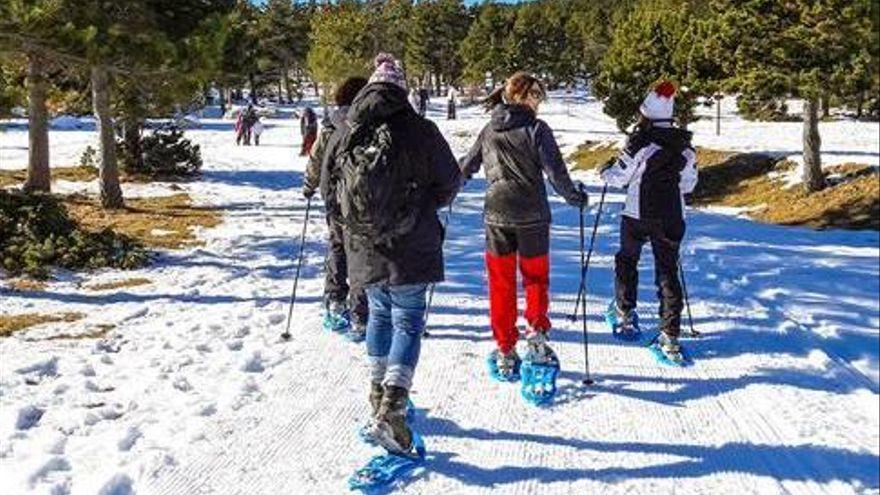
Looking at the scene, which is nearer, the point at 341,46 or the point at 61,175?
the point at 61,175

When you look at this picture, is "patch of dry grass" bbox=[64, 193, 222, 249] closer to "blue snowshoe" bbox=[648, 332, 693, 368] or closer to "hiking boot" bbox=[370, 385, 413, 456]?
"blue snowshoe" bbox=[648, 332, 693, 368]

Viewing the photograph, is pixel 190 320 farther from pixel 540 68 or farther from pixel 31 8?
pixel 540 68

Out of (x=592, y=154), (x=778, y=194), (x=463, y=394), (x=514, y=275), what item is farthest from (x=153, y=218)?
→ (x=592, y=154)

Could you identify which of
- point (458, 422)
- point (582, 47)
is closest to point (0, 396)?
point (458, 422)

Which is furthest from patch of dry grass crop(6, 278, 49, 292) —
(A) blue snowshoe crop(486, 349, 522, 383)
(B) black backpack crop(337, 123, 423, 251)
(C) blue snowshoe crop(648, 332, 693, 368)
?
(C) blue snowshoe crop(648, 332, 693, 368)

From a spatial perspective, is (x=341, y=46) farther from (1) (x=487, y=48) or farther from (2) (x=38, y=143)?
A: (2) (x=38, y=143)

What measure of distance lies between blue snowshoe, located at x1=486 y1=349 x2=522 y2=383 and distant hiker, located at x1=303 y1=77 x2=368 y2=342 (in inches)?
50.2

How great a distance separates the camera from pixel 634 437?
5457 millimetres

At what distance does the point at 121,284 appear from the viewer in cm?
1096

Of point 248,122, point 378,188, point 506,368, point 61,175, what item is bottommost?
point 506,368

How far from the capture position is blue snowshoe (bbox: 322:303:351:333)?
27.6ft

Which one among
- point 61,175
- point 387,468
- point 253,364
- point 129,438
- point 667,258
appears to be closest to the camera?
point 387,468

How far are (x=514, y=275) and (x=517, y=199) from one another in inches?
24.9

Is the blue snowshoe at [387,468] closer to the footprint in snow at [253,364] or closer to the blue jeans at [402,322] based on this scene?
the blue jeans at [402,322]
